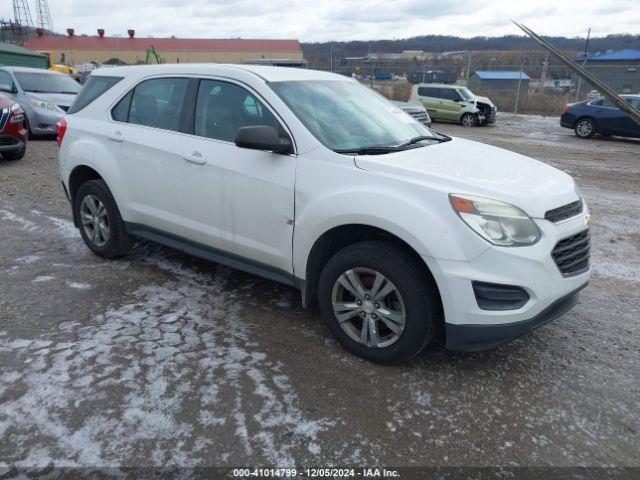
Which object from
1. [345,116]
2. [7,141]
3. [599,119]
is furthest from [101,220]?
[599,119]

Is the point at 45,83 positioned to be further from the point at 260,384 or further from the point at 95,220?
the point at 260,384

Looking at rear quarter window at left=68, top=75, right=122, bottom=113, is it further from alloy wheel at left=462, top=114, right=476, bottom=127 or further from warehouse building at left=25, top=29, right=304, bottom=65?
warehouse building at left=25, top=29, right=304, bottom=65

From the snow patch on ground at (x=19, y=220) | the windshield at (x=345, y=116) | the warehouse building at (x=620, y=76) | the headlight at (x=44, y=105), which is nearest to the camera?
the windshield at (x=345, y=116)

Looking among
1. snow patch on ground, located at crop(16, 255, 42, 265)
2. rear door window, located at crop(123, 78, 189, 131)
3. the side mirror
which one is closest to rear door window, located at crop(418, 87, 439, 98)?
rear door window, located at crop(123, 78, 189, 131)

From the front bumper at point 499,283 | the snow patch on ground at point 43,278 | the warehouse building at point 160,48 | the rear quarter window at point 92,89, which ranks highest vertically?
the warehouse building at point 160,48

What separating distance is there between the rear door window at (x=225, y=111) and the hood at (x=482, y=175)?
2.96ft

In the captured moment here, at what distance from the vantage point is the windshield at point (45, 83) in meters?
12.3

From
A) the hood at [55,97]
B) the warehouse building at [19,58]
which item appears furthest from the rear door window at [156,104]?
the warehouse building at [19,58]

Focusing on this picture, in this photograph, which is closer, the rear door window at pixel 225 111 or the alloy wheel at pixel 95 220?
the rear door window at pixel 225 111

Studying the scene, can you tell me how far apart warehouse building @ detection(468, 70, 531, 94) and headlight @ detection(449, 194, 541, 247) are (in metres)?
29.6

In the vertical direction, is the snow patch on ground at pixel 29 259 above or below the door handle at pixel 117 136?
below

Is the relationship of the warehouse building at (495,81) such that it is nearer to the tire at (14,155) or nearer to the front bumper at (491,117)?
the front bumper at (491,117)

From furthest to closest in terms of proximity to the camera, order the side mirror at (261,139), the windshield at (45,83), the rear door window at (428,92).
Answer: the rear door window at (428,92) < the windshield at (45,83) < the side mirror at (261,139)

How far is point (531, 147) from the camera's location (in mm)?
14164
